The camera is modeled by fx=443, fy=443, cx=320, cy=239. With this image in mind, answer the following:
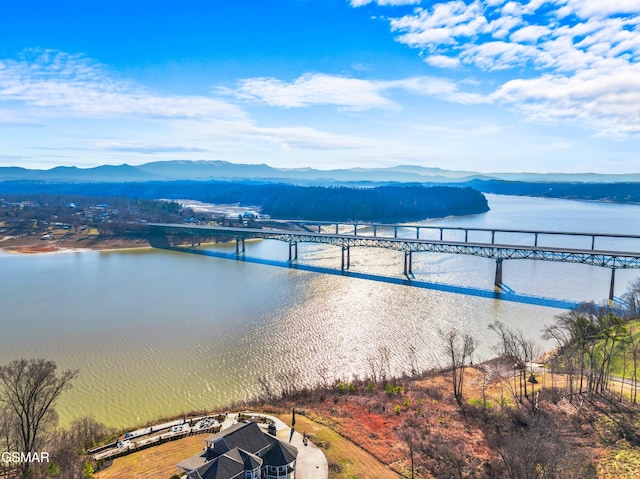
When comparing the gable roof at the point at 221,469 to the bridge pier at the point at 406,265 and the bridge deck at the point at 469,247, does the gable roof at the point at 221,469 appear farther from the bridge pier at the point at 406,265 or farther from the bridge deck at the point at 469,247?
the bridge deck at the point at 469,247

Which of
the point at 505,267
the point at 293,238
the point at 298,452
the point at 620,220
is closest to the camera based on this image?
the point at 298,452

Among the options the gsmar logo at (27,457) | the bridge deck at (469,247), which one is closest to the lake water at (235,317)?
the bridge deck at (469,247)

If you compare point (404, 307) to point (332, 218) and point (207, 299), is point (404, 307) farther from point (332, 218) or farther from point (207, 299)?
point (332, 218)

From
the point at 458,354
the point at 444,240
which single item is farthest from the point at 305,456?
the point at 444,240

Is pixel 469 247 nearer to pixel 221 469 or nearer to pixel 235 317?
pixel 235 317

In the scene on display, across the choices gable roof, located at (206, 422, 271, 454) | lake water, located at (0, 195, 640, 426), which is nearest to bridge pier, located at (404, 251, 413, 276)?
lake water, located at (0, 195, 640, 426)

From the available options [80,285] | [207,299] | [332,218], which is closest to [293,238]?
[207,299]

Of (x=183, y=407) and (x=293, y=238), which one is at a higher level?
(x=293, y=238)
